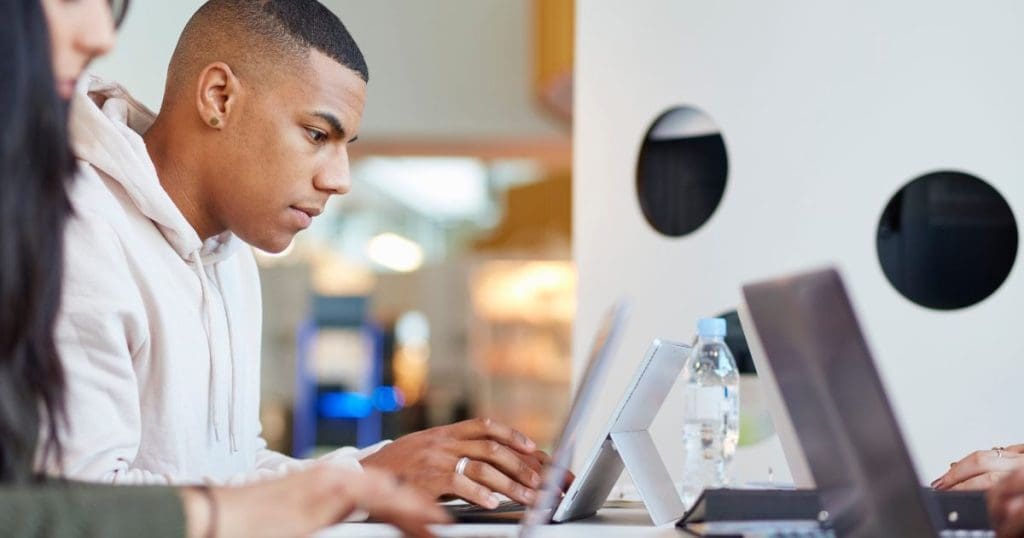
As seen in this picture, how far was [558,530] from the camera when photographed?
1540 mm

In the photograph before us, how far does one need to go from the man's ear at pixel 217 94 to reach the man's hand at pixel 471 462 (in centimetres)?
59

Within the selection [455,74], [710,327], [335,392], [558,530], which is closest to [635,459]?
[558,530]

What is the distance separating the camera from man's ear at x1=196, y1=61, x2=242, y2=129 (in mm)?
1890

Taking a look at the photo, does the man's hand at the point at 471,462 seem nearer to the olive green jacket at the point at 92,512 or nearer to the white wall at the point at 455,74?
the olive green jacket at the point at 92,512

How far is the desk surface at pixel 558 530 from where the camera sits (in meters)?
1.43

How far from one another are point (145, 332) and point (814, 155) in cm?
183

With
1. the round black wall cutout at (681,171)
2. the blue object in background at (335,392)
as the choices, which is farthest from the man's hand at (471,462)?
the blue object in background at (335,392)

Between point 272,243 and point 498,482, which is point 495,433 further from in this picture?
point 272,243

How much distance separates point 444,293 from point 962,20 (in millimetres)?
7478

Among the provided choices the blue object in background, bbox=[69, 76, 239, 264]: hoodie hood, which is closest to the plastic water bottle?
bbox=[69, 76, 239, 264]: hoodie hood

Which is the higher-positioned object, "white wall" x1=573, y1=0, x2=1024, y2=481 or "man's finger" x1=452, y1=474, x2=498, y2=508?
"white wall" x1=573, y1=0, x2=1024, y2=481

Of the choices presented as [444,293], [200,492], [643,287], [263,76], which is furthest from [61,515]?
[444,293]

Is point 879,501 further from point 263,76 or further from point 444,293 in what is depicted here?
point 444,293

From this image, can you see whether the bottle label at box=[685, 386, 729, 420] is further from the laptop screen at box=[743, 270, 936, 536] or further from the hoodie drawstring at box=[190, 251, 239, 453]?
the laptop screen at box=[743, 270, 936, 536]
